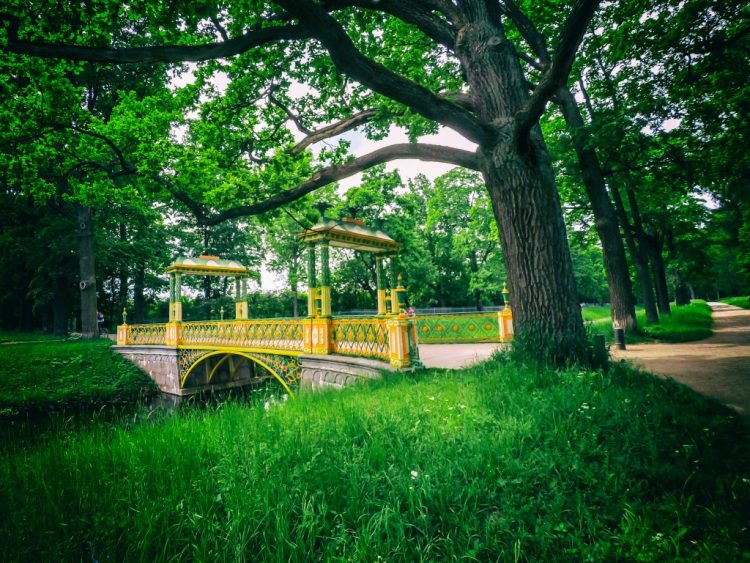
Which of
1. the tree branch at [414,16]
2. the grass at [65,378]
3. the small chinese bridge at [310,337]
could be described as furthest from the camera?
the grass at [65,378]

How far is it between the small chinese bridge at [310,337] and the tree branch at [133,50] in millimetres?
4846

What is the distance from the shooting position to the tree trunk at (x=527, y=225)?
17.5 ft

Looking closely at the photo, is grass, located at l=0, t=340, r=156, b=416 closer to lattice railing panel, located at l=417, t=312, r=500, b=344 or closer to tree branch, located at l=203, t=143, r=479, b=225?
lattice railing panel, located at l=417, t=312, r=500, b=344

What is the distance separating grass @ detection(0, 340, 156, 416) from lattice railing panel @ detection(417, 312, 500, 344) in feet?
40.1

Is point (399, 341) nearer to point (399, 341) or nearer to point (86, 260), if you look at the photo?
point (399, 341)

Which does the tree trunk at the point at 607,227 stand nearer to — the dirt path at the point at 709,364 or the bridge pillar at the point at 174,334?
the dirt path at the point at 709,364

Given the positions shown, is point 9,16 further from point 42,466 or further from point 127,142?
point 127,142

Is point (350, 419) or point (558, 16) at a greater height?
point (558, 16)

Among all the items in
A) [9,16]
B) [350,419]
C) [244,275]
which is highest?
[9,16]

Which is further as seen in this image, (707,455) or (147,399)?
(147,399)

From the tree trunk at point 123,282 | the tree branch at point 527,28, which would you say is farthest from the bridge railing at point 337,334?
the tree trunk at point 123,282

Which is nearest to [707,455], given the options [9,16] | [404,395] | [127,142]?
[404,395]

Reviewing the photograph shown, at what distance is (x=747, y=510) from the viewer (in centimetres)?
228

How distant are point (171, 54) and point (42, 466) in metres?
4.86
